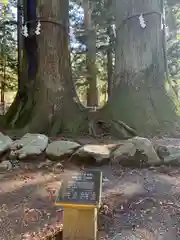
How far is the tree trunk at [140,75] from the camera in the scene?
5.22 meters

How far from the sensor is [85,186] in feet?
6.42

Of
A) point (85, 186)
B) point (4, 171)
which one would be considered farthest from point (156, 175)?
point (4, 171)

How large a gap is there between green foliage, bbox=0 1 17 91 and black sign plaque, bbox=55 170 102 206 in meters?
10.1

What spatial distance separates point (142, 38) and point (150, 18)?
1.36ft

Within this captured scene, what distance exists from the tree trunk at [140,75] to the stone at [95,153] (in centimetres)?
140

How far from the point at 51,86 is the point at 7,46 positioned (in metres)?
7.02

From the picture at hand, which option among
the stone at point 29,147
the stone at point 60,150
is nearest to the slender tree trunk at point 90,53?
the stone at point 29,147

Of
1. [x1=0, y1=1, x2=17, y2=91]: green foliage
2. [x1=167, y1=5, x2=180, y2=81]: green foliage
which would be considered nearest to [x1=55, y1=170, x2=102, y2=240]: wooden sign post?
[x1=167, y1=5, x2=180, y2=81]: green foliage

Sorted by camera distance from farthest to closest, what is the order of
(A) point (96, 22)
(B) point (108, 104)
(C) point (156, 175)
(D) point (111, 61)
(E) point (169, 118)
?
(D) point (111, 61)
(A) point (96, 22)
(B) point (108, 104)
(E) point (169, 118)
(C) point (156, 175)

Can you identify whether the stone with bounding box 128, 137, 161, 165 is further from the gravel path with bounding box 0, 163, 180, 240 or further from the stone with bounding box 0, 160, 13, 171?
the stone with bounding box 0, 160, 13, 171

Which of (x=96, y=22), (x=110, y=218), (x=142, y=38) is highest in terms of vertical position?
(x=96, y=22)

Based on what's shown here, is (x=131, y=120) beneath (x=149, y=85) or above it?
beneath

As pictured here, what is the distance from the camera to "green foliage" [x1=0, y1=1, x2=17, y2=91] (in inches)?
448

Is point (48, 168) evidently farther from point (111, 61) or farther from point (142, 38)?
point (111, 61)
